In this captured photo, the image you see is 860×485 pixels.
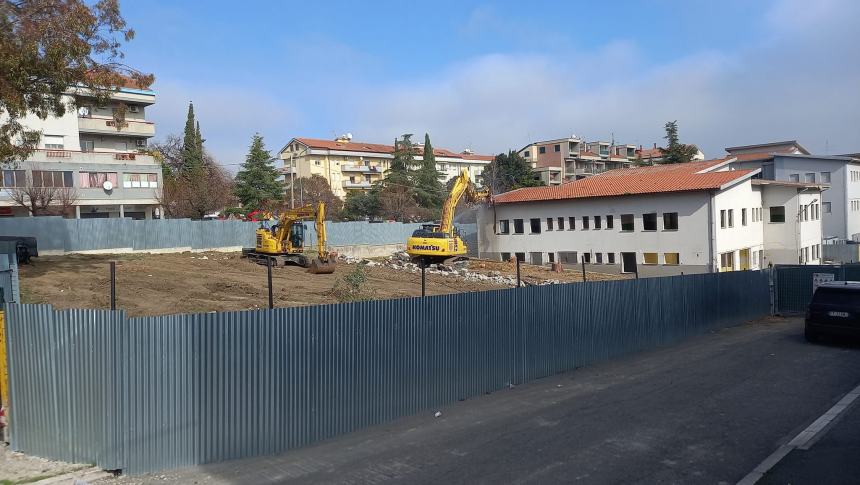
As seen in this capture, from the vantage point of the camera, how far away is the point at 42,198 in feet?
134

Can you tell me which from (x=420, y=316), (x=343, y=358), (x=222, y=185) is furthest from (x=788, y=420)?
(x=222, y=185)

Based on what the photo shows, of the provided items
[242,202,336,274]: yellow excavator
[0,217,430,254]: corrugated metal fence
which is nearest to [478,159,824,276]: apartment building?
[0,217,430,254]: corrugated metal fence

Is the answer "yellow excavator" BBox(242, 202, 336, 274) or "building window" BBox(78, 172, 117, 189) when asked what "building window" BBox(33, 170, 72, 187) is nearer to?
"building window" BBox(78, 172, 117, 189)

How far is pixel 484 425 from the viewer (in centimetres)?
963

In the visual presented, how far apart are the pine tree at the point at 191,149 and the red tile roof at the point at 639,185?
33491 mm

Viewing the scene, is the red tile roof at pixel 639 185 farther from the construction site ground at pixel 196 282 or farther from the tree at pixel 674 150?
the tree at pixel 674 150

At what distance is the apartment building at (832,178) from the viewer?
6391cm

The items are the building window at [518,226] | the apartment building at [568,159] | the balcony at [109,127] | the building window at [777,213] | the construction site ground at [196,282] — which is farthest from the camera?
the apartment building at [568,159]

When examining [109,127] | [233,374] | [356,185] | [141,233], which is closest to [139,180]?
[109,127]

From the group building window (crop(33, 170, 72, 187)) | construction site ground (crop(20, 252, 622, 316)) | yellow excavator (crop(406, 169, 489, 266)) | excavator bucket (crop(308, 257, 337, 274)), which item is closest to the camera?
construction site ground (crop(20, 252, 622, 316))

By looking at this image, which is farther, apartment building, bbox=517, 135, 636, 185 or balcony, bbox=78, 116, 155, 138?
apartment building, bbox=517, 135, 636, 185

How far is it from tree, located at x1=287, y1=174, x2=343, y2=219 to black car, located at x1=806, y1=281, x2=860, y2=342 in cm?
5761

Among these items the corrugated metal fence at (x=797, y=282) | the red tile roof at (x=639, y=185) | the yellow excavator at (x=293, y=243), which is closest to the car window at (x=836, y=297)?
the corrugated metal fence at (x=797, y=282)

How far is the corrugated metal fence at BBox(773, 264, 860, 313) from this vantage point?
2470cm
